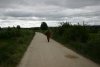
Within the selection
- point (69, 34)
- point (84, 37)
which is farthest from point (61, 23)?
point (84, 37)

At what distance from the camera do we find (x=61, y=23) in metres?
51.8

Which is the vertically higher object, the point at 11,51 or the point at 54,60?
the point at 54,60

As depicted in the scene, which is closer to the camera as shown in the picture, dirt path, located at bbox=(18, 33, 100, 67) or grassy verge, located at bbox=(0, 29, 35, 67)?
dirt path, located at bbox=(18, 33, 100, 67)

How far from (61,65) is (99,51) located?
5.09 m

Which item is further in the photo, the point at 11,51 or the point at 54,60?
the point at 11,51

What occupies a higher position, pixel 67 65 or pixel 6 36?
pixel 67 65

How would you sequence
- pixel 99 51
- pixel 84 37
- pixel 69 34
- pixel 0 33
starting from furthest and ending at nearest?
1. pixel 0 33
2. pixel 69 34
3. pixel 84 37
4. pixel 99 51

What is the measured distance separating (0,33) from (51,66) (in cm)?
3725

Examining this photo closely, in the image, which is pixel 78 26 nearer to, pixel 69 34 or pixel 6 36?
pixel 69 34

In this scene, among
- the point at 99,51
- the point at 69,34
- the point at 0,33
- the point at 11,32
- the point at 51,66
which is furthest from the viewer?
the point at 11,32

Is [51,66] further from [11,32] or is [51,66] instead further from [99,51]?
[11,32]

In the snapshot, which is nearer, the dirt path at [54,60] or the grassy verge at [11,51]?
the dirt path at [54,60]

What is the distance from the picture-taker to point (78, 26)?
3209 cm

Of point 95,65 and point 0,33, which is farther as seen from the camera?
point 0,33
